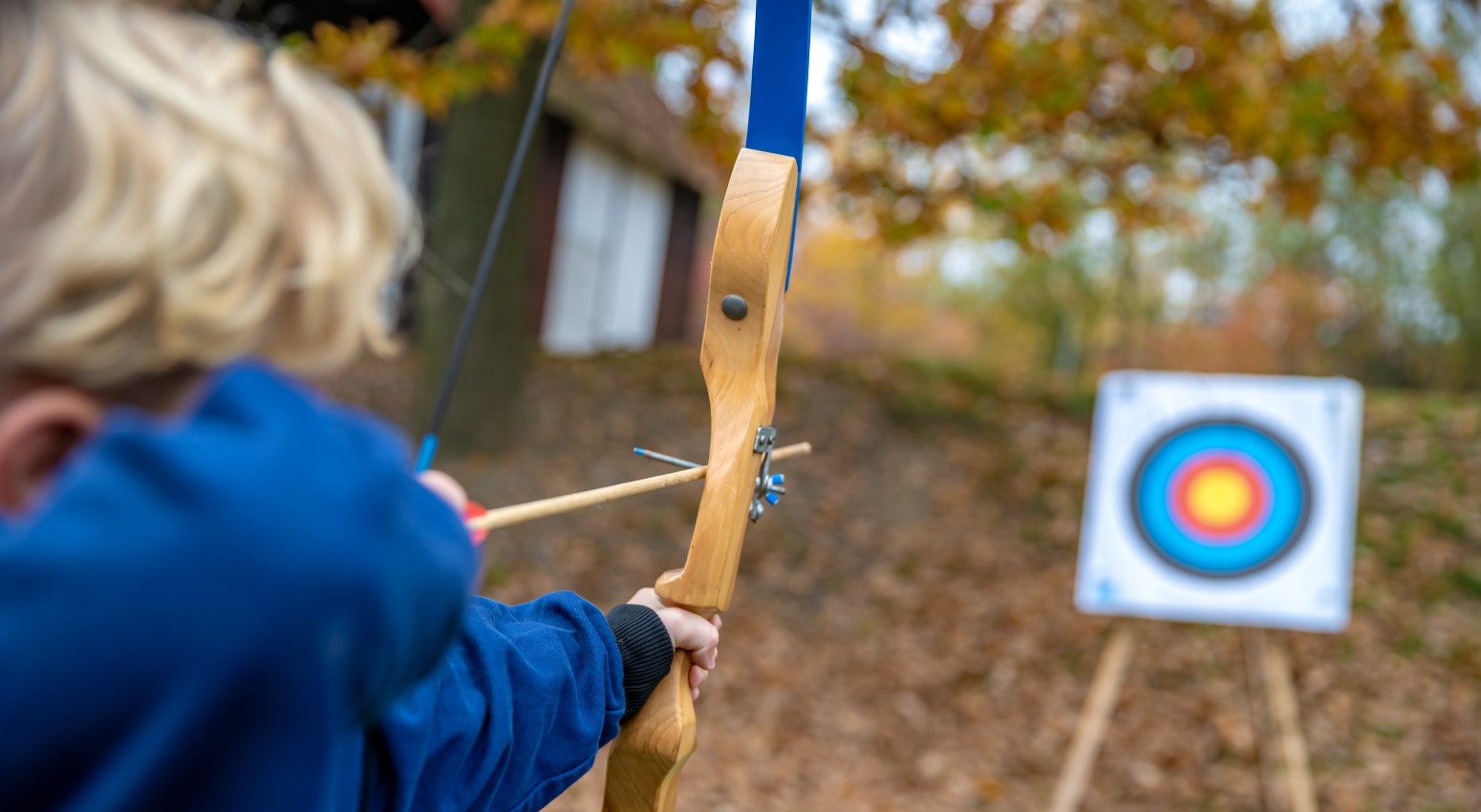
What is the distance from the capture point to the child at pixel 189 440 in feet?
1.33

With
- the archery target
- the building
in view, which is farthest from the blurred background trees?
the building

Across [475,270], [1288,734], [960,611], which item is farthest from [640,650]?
[475,270]

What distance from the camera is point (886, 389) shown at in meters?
5.73

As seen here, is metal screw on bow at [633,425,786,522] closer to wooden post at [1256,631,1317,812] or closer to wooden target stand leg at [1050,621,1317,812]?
wooden target stand leg at [1050,621,1317,812]

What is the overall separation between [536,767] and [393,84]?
313 cm

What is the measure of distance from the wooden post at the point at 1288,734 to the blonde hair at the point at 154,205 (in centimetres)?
297

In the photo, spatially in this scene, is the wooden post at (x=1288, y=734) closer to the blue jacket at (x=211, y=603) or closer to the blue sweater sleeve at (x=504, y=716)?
the blue sweater sleeve at (x=504, y=716)

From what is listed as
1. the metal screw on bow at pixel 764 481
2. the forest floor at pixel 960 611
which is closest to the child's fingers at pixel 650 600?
the metal screw on bow at pixel 764 481

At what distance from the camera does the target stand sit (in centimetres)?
329

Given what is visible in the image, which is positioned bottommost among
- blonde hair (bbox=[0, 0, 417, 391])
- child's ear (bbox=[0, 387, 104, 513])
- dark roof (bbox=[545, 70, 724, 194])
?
child's ear (bbox=[0, 387, 104, 513])

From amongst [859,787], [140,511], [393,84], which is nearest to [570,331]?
[393,84]

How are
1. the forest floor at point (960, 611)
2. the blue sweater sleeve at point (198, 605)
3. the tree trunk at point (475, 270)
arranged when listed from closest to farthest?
the blue sweater sleeve at point (198, 605) → the forest floor at point (960, 611) → the tree trunk at point (475, 270)

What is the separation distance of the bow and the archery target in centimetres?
260

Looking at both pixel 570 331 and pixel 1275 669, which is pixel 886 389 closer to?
pixel 1275 669
